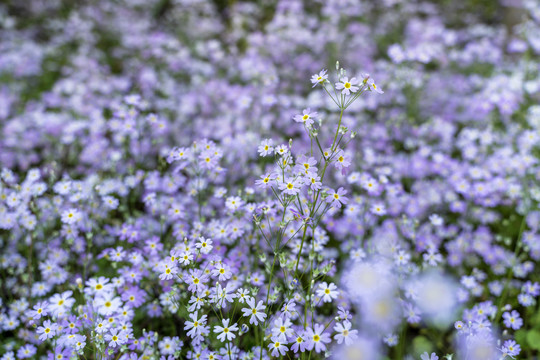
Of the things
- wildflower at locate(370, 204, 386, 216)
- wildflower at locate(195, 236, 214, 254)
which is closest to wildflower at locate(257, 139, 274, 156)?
wildflower at locate(195, 236, 214, 254)

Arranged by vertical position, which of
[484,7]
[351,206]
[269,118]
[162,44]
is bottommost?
[351,206]

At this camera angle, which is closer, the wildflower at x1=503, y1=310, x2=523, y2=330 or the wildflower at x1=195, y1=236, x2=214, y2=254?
the wildflower at x1=195, y1=236, x2=214, y2=254

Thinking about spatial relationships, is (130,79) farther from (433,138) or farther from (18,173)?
(433,138)

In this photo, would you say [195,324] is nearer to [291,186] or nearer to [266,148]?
[291,186]

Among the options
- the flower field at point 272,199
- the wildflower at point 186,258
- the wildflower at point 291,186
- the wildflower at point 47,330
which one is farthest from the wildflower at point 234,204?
the wildflower at point 47,330

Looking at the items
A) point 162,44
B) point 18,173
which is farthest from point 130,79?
point 18,173

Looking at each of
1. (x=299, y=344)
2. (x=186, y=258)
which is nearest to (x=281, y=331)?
(x=299, y=344)

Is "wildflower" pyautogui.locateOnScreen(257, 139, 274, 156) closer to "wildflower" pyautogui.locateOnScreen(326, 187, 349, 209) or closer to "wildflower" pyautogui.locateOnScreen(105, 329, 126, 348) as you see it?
"wildflower" pyautogui.locateOnScreen(326, 187, 349, 209)

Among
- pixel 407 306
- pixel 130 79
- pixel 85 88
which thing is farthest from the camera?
pixel 130 79
